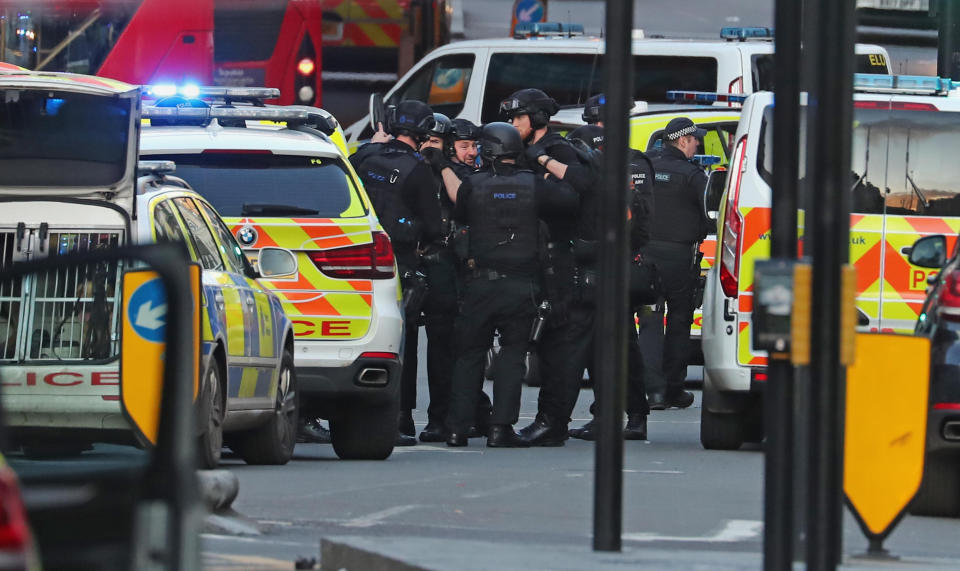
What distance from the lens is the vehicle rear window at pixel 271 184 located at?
11359 mm

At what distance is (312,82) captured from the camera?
86.9 ft

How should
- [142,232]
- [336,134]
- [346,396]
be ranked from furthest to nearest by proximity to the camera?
[336,134] < [346,396] < [142,232]

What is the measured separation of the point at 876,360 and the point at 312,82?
63.3 ft

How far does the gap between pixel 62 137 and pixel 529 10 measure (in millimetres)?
23753

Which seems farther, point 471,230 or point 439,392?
point 439,392

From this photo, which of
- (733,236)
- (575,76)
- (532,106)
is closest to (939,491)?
(733,236)

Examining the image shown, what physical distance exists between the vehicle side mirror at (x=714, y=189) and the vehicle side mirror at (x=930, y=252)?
4513 mm

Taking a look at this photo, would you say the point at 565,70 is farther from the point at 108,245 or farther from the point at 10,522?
the point at 10,522

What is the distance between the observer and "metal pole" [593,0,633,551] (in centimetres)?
684

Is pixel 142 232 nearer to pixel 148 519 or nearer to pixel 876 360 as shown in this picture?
pixel 876 360

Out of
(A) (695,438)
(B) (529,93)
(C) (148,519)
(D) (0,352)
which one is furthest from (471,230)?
(C) (148,519)

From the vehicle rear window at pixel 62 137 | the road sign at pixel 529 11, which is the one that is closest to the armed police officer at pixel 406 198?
the vehicle rear window at pixel 62 137

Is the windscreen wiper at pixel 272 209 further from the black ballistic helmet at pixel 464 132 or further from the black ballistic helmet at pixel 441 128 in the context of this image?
the black ballistic helmet at pixel 464 132

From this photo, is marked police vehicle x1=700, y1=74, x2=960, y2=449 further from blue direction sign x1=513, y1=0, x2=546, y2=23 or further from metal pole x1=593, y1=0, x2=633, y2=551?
blue direction sign x1=513, y1=0, x2=546, y2=23
